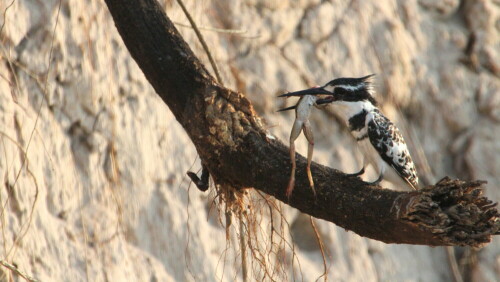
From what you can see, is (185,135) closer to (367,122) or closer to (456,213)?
(367,122)

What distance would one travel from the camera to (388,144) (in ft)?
9.02

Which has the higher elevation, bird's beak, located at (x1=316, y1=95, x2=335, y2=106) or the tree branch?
bird's beak, located at (x1=316, y1=95, x2=335, y2=106)

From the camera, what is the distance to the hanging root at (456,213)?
1486mm

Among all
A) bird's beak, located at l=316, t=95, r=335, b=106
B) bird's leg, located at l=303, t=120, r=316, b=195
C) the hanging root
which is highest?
bird's beak, located at l=316, t=95, r=335, b=106

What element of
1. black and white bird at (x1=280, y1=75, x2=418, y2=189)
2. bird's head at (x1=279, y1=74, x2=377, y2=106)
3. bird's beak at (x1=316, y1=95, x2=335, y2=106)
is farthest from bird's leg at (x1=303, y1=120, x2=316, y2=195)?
black and white bird at (x1=280, y1=75, x2=418, y2=189)

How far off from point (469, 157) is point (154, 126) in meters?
1.74

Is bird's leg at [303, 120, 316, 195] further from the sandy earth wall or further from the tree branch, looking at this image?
the sandy earth wall

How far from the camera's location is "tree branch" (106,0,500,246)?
4.94 feet

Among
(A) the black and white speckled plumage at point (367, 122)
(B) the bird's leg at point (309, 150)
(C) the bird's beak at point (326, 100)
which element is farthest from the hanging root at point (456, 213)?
(A) the black and white speckled plumage at point (367, 122)

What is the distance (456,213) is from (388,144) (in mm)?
1264

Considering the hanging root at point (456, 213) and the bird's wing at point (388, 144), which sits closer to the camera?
the hanging root at point (456, 213)

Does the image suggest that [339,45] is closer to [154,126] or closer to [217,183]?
[154,126]

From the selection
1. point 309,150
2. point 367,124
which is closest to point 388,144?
point 367,124

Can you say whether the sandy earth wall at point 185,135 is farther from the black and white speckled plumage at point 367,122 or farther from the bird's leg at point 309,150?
the black and white speckled plumage at point 367,122
